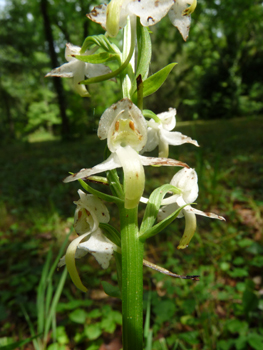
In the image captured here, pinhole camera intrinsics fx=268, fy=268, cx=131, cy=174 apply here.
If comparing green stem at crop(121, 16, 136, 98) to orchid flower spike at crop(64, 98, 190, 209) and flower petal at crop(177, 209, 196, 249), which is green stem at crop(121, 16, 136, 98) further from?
flower petal at crop(177, 209, 196, 249)

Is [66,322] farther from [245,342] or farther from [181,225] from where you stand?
[181,225]

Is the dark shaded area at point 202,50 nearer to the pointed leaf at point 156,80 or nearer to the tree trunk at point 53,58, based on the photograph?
the tree trunk at point 53,58

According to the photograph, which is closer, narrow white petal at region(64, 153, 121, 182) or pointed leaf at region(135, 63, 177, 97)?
narrow white petal at region(64, 153, 121, 182)

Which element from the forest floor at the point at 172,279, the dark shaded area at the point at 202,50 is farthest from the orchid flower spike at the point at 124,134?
the dark shaded area at the point at 202,50

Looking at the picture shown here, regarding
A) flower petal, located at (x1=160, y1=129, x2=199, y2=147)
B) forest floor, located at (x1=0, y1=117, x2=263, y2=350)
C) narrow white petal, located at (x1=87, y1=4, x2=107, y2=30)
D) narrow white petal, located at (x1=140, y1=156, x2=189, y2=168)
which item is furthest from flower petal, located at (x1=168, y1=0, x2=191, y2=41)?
forest floor, located at (x1=0, y1=117, x2=263, y2=350)

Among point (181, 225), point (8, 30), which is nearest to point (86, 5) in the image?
point (8, 30)

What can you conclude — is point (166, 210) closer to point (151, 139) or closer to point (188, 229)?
point (188, 229)
